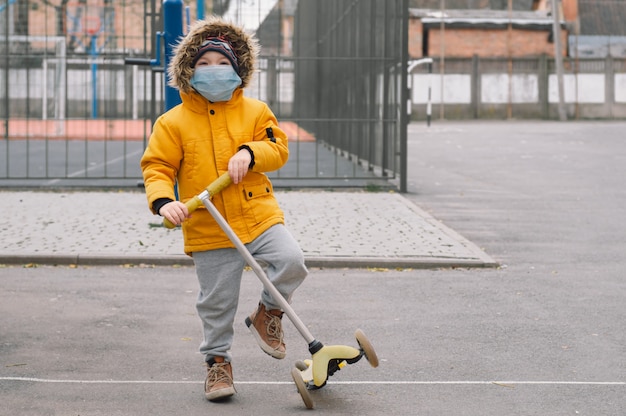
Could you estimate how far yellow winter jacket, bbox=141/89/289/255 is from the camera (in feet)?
16.6

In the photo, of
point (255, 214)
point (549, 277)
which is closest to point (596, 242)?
point (549, 277)

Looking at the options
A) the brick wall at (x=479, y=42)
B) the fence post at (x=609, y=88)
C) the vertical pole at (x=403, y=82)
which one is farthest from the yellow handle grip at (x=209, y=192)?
the brick wall at (x=479, y=42)

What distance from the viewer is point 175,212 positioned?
476cm

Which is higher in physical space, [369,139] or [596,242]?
[369,139]

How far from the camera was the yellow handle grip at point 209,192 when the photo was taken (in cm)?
482

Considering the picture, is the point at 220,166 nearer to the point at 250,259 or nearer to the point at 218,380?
the point at 250,259

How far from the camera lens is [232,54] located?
5.09 metres

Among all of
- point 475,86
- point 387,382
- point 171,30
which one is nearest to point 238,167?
point 387,382

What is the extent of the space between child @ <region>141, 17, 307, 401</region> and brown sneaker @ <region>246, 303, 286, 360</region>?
0.02 m

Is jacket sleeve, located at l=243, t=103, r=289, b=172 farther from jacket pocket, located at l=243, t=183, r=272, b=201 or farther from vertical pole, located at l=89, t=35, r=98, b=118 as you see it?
vertical pole, located at l=89, t=35, r=98, b=118

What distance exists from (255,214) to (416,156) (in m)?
19.5

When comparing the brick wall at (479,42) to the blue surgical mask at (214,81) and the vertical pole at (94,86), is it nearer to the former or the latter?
the vertical pole at (94,86)

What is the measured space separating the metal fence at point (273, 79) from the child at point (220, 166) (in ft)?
Answer: 30.1

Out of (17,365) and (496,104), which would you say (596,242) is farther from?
(496,104)
